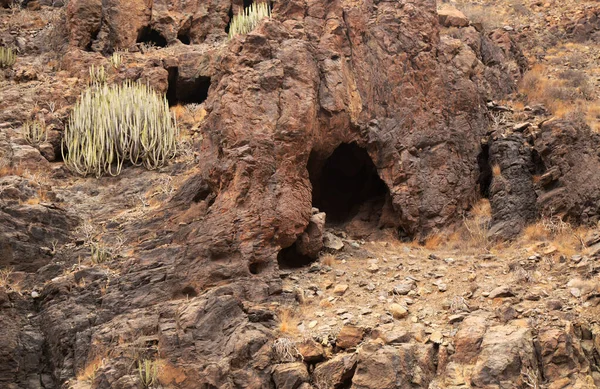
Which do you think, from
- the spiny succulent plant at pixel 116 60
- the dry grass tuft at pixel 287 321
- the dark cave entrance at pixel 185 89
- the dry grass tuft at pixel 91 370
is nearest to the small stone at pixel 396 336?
the dry grass tuft at pixel 287 321

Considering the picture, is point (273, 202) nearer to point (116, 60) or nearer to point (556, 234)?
point (556, 234)

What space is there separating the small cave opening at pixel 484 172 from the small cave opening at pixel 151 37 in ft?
27.8

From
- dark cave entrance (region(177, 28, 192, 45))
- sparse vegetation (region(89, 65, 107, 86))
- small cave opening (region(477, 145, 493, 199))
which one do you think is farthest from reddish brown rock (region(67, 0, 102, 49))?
small cave opening (region(477, 145, 493, 199))

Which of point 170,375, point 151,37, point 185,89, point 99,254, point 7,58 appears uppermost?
point 151,37

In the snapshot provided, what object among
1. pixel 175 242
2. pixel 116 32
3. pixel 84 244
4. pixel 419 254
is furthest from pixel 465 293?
pixel 116 32

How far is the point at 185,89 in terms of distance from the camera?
1538cm

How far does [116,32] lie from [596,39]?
13.3 meters

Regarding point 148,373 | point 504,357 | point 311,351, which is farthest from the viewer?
point 311,351

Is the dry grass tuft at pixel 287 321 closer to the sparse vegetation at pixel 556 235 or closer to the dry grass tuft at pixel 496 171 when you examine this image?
the sparse vegetation at pixel 556 235

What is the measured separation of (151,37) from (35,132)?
5.12 metres

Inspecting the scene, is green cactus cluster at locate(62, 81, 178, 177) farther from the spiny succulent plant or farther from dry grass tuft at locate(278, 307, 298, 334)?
dry grass tuft at locate(278, 307, 298, 334)

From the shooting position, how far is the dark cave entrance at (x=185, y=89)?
15.3 meters

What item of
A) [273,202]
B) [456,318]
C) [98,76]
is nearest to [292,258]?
[273,202]

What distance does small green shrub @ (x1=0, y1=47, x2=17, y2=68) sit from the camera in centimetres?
1552
